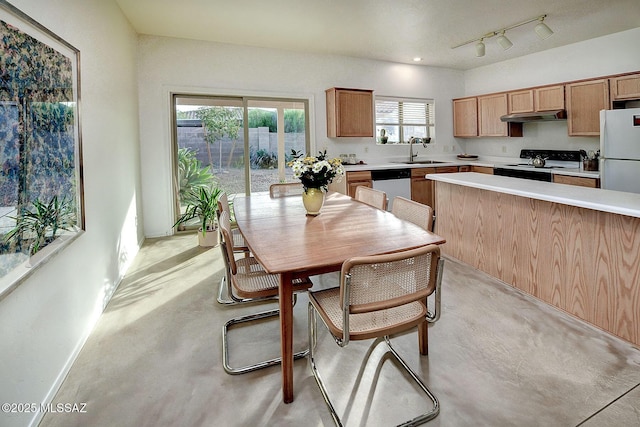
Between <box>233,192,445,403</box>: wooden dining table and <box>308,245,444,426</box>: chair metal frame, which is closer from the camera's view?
<box>308,245,444,426</box>: chair metal frame

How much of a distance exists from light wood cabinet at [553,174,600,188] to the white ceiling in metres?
1.79

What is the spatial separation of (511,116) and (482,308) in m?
3.79

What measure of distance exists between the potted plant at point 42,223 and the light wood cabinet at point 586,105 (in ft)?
→ 18.1

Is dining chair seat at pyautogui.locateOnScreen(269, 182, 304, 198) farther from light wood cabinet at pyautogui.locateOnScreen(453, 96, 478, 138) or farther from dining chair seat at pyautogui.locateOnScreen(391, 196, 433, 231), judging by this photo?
light wood cabinet at pyautogui.locateOnScreen(453, 96, 478, 138)

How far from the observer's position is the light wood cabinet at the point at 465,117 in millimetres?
5941

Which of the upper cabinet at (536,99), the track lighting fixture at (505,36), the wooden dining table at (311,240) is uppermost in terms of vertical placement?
the track lighting fixture at (505,36)

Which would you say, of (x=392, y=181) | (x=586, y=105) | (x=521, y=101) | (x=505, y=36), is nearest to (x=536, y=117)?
(x=521, y=101)

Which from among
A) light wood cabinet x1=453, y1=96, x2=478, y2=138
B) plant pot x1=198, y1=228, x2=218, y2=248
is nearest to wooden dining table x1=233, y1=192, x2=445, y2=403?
plant pot x1=198, y1=228, x2=218, y2=248

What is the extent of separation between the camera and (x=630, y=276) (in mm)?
2016

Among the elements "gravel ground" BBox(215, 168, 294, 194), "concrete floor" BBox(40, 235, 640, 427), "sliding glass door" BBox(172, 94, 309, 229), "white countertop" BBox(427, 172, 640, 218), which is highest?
"sliding glass door" BBox(172, 94, 309, 229)

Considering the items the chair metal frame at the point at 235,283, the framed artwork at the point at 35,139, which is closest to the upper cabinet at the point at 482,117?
the chair metal frame at the point at 235,283

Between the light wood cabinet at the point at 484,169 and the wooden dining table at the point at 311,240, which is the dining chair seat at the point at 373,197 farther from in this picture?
the light wood cabinet at the point at 484,169

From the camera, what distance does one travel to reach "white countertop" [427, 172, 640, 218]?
191cm

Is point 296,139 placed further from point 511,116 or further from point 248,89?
point 511,116
